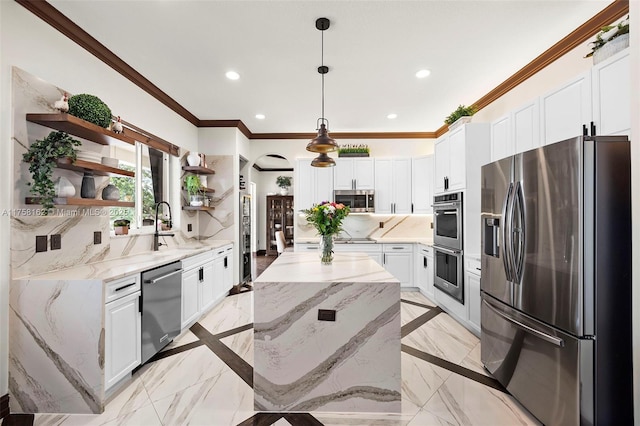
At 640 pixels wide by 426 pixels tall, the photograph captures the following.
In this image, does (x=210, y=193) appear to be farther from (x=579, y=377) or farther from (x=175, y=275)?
(x=579, y=377)

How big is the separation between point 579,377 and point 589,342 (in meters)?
0.20

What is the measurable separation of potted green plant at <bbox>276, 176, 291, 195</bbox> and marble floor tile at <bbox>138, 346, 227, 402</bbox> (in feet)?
21.9

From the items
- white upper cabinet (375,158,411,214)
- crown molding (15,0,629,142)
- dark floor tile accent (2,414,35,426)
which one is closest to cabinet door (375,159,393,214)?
white upper cabinet (375,158,411,214)

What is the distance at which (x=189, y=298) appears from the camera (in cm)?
346

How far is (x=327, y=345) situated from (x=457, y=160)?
9.33ft

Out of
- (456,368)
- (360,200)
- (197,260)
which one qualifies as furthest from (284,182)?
(456,368)

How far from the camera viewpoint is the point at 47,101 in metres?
2.29

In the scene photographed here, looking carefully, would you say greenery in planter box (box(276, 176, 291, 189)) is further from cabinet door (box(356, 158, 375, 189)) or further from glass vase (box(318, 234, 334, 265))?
glass vase (box(318, 234, 334, 265))

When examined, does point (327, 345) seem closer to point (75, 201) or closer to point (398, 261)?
point (75, 201)

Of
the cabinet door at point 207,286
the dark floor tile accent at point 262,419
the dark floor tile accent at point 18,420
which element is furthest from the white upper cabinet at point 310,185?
the dark floor tile accent at point 18,420

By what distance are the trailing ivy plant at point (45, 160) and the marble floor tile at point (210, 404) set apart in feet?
5.38

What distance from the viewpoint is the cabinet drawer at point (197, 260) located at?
11.1 feet

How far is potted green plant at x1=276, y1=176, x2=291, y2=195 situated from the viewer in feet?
30.6

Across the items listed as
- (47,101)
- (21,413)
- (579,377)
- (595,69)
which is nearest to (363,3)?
(595,69)
